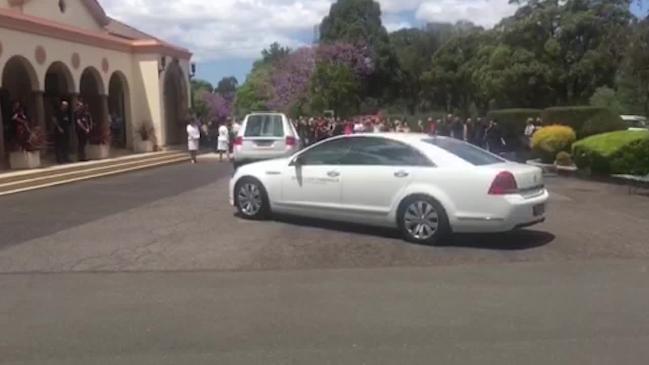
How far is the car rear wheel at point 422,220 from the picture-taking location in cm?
976

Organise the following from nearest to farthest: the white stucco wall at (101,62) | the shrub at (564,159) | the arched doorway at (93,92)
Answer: the white stucco wall at (101,62)
the shrub at (564,159)
the arched doorway at (93,92)

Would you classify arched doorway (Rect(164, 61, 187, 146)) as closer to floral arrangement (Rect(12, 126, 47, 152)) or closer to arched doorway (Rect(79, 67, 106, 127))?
arched doorway (Rect(79, 67, 106, 127))

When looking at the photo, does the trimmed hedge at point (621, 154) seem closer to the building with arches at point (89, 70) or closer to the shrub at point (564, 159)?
the shrub at point (564, 159)

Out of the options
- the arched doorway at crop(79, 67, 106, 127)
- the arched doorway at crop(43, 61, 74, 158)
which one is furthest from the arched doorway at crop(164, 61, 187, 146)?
the arched doorway at crop(43, 61, 74, 158)

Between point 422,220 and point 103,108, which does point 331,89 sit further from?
point 422,220

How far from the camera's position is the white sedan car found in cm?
959

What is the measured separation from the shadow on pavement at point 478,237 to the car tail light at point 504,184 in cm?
69

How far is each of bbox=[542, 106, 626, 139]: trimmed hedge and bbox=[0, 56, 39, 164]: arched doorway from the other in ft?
56.3

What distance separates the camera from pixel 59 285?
313 inches

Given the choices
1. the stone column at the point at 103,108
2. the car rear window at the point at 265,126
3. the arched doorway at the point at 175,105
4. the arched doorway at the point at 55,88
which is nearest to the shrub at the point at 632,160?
the car rear window at the point at 265,126

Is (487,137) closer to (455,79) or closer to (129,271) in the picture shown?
(129,271)

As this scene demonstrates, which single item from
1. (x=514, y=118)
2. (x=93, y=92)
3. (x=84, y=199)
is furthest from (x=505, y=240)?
(x=514, y=118)

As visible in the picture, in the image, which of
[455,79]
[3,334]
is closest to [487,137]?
[3,334]

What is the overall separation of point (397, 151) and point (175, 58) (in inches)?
879
